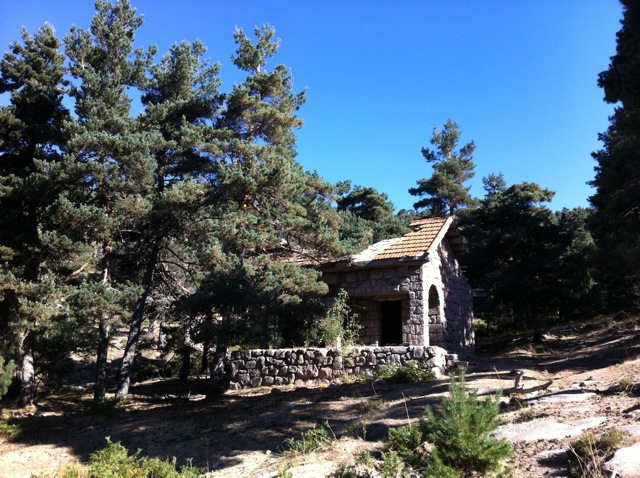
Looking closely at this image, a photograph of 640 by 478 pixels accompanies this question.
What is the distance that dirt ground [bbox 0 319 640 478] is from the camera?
19.0 feet

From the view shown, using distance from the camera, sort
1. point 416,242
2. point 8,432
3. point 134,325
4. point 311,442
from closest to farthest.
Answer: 1. point 311,442
2. point 8,432
3. point 134,325
4. point 416,242

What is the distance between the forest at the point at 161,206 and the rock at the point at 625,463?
5388mm

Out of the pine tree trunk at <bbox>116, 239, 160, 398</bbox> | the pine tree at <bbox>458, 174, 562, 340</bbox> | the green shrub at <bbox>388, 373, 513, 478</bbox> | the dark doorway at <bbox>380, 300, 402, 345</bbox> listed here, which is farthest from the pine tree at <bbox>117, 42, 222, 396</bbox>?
the pine tree at <bbox>458, 174, 562, 340</bbox>

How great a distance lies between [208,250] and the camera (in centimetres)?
1160

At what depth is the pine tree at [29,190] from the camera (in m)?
10.1

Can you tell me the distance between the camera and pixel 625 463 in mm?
3891

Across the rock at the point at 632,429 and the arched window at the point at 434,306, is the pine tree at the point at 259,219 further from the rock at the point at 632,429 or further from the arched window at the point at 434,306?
the rock at the point at 632,429

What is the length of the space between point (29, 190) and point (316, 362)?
766 cm

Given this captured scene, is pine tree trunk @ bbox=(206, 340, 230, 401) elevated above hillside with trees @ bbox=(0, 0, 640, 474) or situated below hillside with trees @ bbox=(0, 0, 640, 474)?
below

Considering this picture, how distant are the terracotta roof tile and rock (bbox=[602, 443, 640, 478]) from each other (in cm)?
881

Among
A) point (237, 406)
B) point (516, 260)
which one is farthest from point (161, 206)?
point (516, 260)

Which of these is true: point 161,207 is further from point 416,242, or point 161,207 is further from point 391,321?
point 391,321

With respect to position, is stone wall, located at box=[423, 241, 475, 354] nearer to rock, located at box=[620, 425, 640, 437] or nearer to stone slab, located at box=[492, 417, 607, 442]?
stone slab, located at box=[492, 417, 607, 442]

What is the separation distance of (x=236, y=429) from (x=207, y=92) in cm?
1117
